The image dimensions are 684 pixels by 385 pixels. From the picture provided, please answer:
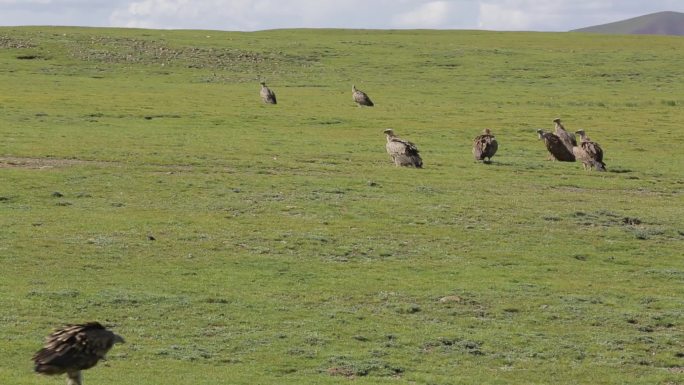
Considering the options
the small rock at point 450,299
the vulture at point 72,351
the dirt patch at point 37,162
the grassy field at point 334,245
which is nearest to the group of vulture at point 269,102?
the vulture at point 72,351

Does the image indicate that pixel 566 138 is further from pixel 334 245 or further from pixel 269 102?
pixel 269 102

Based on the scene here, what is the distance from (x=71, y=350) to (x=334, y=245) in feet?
38.7

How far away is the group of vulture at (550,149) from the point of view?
3177cm

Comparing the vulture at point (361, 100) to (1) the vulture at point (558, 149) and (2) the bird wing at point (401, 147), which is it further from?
(2) the bird wing at point (401, 147)

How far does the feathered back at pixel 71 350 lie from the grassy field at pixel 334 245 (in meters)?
3.06

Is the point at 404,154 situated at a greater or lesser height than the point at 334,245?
greater

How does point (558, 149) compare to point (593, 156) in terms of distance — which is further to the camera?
point (558, 149)

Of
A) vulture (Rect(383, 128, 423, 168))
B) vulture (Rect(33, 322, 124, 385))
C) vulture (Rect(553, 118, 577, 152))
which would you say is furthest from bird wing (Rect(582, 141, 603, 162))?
vulture (Rect(33, 322, 124, 385))

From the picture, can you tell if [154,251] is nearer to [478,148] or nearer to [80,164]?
[80,164]

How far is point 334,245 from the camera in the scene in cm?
2144

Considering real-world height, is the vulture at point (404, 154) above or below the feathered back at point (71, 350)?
above

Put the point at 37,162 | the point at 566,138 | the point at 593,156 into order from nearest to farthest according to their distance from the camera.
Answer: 1. the point at 37,162
2. the point at 593,156
3. the point at 566,138

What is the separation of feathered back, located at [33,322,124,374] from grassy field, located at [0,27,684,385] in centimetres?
306

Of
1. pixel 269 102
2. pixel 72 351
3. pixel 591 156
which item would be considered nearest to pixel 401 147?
pixel 591 156
